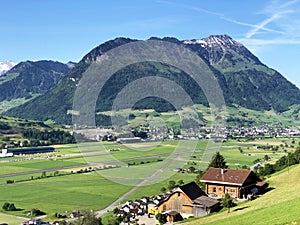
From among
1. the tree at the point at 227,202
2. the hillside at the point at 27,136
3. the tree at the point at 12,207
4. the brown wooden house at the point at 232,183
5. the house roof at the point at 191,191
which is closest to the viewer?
the tree at the point at 227,202

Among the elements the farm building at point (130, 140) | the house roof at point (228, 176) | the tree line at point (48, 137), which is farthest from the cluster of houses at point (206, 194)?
the tree line at point (48, 137)

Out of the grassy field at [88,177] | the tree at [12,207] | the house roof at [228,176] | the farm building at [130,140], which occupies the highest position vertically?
the farm building at [130,140]

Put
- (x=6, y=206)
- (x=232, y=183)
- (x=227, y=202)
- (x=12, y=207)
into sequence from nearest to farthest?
(x=227, y=202) → (x=232, y=183) → (x=12, y=207) → (x=6, y=206)

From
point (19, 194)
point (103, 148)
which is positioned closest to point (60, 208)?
point (19, 194)

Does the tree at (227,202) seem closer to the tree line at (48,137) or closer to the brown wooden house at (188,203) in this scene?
the brown wooden house at (188,203)

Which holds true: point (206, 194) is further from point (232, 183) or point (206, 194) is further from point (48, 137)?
point (48, 137)

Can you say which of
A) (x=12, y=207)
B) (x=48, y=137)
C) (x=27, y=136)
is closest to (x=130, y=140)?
(x=48, y=137)

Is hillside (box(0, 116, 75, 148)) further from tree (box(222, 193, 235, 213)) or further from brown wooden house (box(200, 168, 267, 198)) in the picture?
tree (box(222, 193, 235, 213))

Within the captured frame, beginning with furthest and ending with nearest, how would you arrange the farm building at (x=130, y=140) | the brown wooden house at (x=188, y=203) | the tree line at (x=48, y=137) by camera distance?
the farm building at (x=130, y=140)
the tree line at (x=48, y=137)
the brown wooden house at (x=188, y=203)
